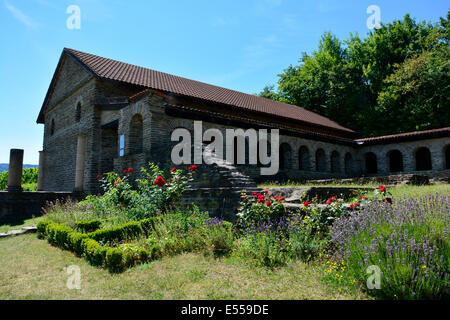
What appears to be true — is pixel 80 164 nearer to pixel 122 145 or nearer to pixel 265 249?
pixel 122 145

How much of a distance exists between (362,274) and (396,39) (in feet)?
106

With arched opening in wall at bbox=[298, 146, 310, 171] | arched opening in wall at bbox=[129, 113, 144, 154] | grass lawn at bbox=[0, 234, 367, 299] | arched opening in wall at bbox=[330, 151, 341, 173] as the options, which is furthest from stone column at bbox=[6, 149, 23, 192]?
arched opening in wall at bbox=[330, 151, 341, 173]

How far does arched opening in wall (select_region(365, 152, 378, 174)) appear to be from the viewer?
2198 cm

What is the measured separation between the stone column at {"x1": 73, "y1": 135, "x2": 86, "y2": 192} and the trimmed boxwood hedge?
678 cm

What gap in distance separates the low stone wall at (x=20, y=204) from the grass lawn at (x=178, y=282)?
729 cm

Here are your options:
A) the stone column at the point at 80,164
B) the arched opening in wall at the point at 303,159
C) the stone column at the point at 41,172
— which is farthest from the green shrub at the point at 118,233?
the stone column at the point at 41,172

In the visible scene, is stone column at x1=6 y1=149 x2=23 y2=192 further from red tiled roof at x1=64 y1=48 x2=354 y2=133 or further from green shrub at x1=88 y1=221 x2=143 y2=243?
green shrub at x1=88 y1=221 x2=143 y2=243

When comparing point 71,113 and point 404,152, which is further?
point 404,152

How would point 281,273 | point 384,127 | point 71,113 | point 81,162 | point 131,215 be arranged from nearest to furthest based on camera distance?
1. point 281,273
2. point 131,215
3. point 81,162
4. point 71,113
5. point 384,127

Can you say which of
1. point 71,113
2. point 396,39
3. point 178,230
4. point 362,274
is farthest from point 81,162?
point 396,39

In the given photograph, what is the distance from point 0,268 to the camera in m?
5.31

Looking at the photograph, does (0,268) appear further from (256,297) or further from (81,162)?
(81,162)

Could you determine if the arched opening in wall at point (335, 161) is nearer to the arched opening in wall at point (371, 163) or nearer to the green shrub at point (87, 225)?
the arched opening in wall at point (371, 163)

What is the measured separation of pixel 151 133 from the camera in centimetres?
1032
